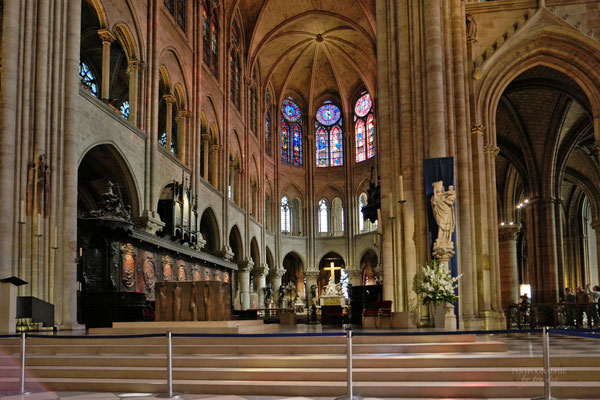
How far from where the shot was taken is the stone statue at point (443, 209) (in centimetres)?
1338

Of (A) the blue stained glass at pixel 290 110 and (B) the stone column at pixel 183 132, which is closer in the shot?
(B) the stone column at pixel 183 132

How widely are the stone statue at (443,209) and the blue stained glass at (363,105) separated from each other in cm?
3151

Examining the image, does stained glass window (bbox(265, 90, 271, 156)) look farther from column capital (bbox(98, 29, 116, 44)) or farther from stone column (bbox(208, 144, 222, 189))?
column capital (bbox(98, 29, 116, 44))

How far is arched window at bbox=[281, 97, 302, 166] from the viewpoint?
45469 millimetres

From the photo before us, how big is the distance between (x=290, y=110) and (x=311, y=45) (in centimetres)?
571

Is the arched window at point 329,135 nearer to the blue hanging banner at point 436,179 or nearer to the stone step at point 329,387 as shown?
the blue hanging banner at point 436,179

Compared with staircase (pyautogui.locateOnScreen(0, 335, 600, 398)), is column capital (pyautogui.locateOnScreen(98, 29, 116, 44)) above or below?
above

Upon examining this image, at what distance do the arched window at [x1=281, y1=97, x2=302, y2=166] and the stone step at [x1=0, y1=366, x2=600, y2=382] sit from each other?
120ft

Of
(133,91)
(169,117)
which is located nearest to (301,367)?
(133,91)

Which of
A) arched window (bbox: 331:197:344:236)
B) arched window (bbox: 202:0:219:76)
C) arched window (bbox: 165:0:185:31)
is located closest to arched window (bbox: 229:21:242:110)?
arched window (bbox: 202:0:219:76)

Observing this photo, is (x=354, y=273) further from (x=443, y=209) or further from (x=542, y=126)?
(x=443, y=209)

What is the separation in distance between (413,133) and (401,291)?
4.16 metres

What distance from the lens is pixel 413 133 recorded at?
16484 mm

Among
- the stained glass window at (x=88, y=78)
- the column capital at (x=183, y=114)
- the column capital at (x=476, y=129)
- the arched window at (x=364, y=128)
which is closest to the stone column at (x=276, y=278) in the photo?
the arched window at (x=364, y=128)
